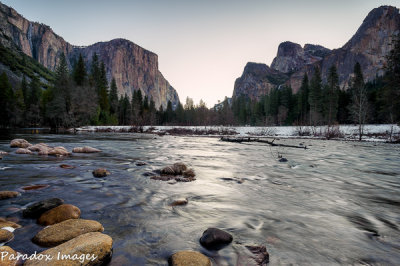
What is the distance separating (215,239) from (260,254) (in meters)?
0.59

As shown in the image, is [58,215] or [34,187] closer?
[58,215]

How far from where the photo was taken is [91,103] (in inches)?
1876

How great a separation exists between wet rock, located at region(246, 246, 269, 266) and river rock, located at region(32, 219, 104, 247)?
2118 mm

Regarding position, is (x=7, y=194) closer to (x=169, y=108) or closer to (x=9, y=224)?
(x=9, y=224)

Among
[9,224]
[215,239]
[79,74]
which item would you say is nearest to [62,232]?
[9,224]

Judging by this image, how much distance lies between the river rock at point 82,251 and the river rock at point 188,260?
75 cm

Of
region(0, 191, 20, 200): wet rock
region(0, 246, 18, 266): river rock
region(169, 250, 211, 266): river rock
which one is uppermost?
region(0, 246, 18, 266): river rock

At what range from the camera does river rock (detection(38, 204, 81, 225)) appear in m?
3.10

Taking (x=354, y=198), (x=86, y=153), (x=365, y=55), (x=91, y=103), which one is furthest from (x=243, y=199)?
(x=365, y=55)

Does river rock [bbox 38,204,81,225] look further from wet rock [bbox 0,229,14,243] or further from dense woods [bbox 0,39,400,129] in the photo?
dense woods [bbox 0,39,400,129]

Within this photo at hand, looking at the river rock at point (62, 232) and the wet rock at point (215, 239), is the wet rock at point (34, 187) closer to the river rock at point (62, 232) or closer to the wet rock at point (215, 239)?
the river rock at point (62, 232)

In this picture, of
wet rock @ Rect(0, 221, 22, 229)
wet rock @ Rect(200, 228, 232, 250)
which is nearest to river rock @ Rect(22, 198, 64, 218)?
wet rock @ Rect(0, 221, 22, 229)

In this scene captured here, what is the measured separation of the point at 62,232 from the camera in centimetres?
259

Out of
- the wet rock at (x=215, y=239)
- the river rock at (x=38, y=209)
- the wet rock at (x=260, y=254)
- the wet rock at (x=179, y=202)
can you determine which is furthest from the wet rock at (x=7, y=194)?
the wet rock at (x=260, y=254)
